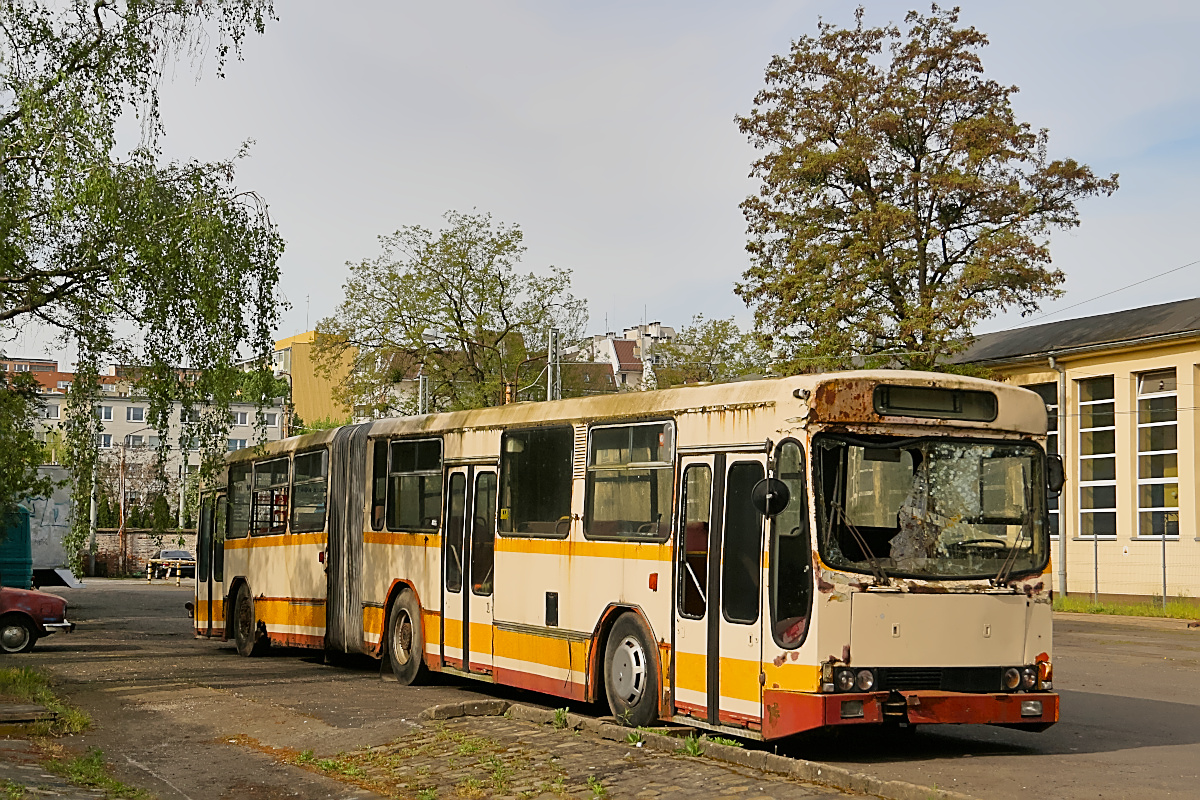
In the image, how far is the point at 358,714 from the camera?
14.5 meters

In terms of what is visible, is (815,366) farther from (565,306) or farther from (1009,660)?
(1009,660)

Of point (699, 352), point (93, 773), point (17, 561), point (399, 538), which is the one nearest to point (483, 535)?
point (399, 538)

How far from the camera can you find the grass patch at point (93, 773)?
1049cm

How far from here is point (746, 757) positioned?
1068 centimetres

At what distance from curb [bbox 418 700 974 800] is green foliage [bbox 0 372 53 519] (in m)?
7.38

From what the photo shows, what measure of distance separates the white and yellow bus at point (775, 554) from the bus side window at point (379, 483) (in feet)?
9.42

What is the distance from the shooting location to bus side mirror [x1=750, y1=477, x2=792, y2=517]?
1081 cm

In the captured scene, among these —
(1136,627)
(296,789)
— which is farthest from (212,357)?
(1136,627)

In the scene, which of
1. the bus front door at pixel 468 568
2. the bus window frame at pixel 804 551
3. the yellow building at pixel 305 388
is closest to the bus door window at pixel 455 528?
the bus front door at pixel 468 568

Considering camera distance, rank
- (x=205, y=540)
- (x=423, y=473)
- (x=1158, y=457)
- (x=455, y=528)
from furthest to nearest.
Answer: (x=1158, y=457) < (x=205, y=540) < (x=423, y=473) < (x=455, y=528)

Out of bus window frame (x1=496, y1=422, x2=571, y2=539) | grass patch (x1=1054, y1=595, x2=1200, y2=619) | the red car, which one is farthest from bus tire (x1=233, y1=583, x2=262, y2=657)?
grass patch (x1=1054, y1=595, x2=1200, y2=619)

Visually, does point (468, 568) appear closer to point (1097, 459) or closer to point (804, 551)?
point (804, 551)

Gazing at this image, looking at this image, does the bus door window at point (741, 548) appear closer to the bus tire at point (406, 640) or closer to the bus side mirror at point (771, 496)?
the bus side mirror at point (771, 496)

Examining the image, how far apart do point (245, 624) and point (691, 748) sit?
13.7 m
